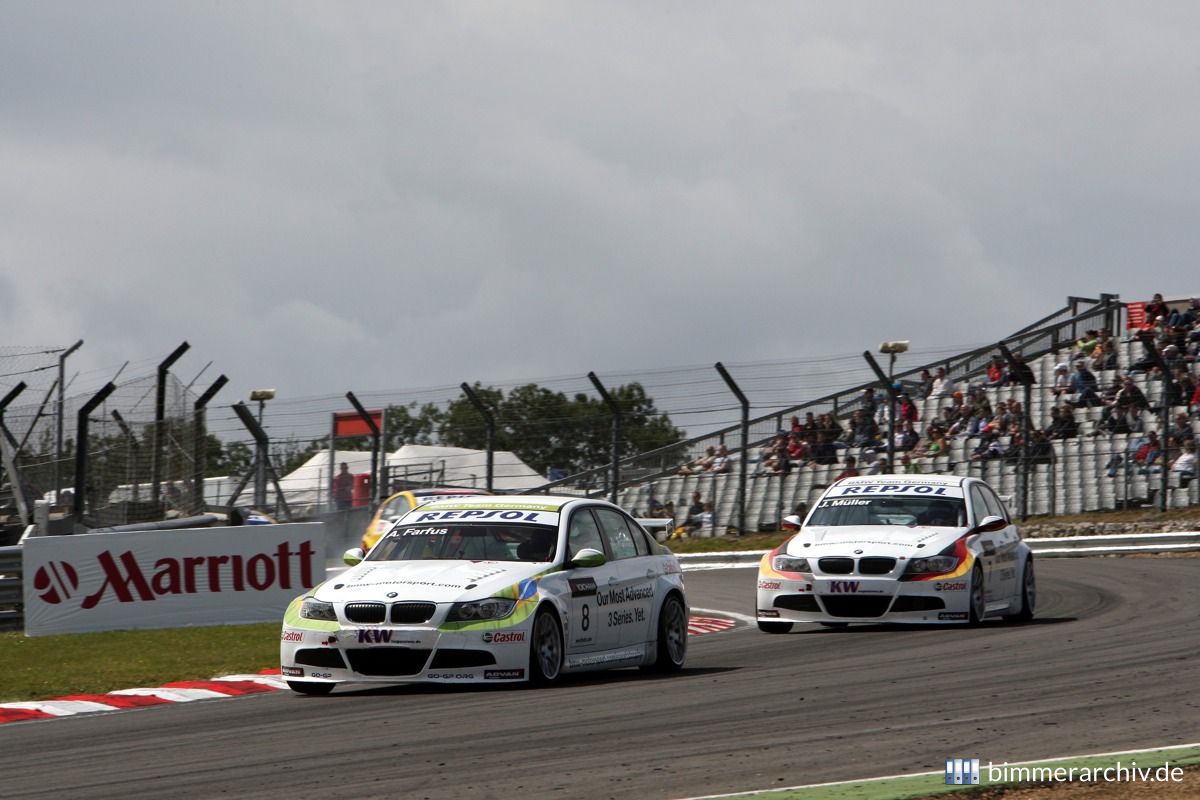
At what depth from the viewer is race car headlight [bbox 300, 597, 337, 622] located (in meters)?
10.7

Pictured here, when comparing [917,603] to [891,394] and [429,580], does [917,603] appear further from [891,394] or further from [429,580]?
[891,394]

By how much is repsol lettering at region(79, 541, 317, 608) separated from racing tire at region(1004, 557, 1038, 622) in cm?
689

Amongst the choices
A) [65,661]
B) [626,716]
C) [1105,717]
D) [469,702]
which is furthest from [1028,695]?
[65,661]

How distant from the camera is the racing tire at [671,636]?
12.1 m

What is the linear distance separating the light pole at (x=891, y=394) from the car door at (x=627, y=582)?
1403 cm

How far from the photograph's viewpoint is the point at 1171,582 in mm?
18750

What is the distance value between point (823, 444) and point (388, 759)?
20.4 meters

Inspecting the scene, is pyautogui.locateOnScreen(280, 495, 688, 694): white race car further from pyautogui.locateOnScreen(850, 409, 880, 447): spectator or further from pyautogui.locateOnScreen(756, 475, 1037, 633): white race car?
pyautogui.locateOnScreen(850, 409, 880, 447): spectator

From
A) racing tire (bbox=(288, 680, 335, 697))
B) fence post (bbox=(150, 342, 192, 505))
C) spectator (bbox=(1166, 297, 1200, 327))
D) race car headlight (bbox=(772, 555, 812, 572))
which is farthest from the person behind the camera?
spectator (bbox=(1166, 297, 1200, 327))

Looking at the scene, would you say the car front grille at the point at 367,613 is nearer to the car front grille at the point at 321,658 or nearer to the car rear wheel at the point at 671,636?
the car front grille at the point at 321,658

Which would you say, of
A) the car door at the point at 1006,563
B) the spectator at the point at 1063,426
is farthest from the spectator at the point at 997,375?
the car door at the point at 1006,563

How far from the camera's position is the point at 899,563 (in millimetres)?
14578

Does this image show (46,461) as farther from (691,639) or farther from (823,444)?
(823,444)

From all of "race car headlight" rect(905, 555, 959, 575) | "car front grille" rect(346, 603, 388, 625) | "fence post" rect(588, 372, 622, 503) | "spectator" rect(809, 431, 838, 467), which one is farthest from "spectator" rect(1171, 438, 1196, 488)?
"car front grille" rect(346, 603, 388, 625)
